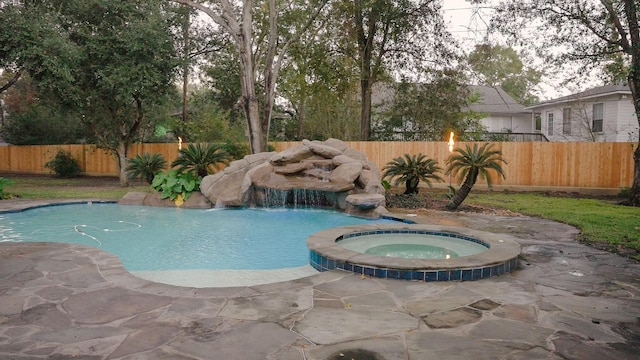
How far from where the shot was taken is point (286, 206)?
11.1 meters

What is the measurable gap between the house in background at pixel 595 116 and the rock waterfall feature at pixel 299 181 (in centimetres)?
1233

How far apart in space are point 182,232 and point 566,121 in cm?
1905

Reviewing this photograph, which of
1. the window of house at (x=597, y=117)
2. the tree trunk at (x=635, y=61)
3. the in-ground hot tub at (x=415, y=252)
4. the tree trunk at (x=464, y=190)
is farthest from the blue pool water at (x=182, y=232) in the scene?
the window of house at (x=597, y=117)

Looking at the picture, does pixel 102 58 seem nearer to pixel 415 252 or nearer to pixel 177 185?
pixel 177 185

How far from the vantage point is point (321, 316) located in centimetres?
347

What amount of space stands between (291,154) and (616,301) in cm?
801

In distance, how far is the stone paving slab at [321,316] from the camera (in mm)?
2885

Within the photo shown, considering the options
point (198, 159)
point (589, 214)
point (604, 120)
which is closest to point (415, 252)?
Answer: point (589, 214)

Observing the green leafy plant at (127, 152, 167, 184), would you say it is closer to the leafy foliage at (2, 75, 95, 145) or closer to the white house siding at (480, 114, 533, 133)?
the leafy foliage at (2, 75, 95, 145)

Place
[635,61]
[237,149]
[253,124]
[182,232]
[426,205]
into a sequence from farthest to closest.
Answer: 1. [237,149]
2. [253,124]
3. [426,205]
4. [635,61]
5. [182,232]

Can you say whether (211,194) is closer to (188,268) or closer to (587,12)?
(188,268)

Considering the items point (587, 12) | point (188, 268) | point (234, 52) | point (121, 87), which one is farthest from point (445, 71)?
point (188, 268)

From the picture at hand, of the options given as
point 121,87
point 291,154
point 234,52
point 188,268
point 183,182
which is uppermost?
point 234,52

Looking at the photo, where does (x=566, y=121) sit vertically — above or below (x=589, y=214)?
above
